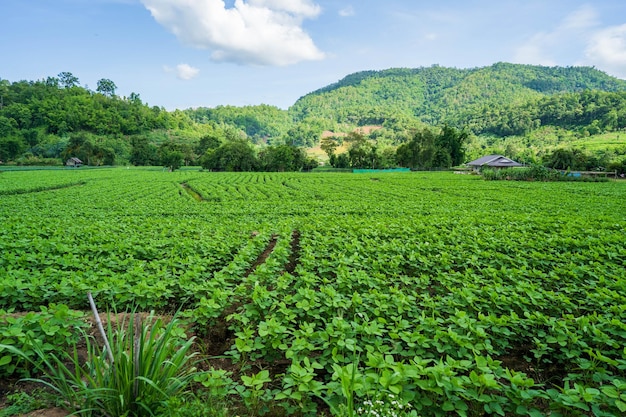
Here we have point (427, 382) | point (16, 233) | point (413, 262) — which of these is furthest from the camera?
point (16, 233)

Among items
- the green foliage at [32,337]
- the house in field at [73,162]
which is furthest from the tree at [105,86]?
the green foliage at [32,337]

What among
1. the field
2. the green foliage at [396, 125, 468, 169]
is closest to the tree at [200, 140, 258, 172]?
the green foliage at [396, 125, 468, 169]

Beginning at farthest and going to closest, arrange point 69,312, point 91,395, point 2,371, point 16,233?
1. point 16,233
2. point 69,312
3. point 2,371
4. point 91,395

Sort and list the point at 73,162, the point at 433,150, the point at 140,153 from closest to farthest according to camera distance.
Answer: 1. the point at 73,162
2. the point at 433,150
3. the point at 140,153

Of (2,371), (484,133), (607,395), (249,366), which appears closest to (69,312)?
(2,371)

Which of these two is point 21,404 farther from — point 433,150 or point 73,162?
point 73,162

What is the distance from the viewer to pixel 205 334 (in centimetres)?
433

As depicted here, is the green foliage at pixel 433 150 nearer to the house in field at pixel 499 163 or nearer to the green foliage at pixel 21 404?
the house in field at pixel 499 163

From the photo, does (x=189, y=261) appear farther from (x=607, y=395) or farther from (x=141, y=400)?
(x=607, y=395)

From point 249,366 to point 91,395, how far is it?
145cm

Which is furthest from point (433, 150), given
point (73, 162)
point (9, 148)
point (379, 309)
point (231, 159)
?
point (9, 148)

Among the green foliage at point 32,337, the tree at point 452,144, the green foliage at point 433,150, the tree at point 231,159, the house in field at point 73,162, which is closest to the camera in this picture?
the green foliage at point 32,337

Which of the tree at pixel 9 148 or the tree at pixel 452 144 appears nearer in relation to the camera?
the tree at pixel 9 148

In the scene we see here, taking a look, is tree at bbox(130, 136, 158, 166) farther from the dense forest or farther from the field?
the field
